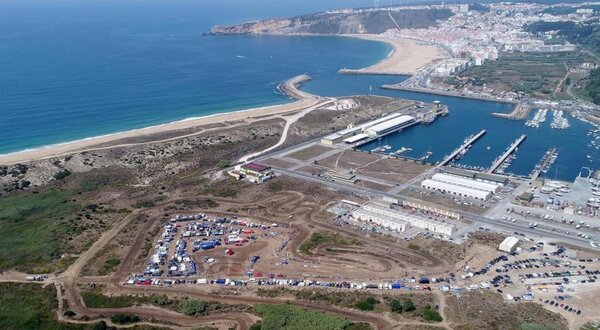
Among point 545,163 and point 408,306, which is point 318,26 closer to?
point 545,163

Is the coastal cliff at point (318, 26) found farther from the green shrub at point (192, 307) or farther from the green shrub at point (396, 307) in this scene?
the green shrub at point (396, 307)

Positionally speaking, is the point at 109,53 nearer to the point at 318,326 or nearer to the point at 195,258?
the point at 195,258

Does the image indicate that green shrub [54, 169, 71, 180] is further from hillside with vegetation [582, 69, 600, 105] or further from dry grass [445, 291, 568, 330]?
hillside with vegetation [582, 69, 600, 105]

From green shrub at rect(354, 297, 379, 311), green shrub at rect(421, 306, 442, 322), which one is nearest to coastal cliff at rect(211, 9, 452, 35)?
green shrub at rect(354, 297, 379, 311)

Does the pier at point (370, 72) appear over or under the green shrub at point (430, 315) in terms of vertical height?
over

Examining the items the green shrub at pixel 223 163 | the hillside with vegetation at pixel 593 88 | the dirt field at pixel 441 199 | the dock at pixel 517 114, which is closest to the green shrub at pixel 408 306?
the dirt field at pixel 441 199

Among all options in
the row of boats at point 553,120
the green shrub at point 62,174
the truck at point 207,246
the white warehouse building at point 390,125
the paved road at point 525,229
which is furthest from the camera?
the row of boats at point 553,120

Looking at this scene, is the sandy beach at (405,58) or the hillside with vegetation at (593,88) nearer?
the hillside with vegetation at (593,88)

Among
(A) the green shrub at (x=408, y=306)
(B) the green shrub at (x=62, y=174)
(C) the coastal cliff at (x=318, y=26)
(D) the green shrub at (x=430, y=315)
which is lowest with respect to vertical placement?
(D) the green shrub at (x=430, y=315)
